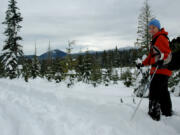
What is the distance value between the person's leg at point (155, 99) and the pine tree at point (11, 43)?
23639 millimetres

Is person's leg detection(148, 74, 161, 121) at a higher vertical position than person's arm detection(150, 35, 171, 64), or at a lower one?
lower

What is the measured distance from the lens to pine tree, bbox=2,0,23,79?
74.1ft

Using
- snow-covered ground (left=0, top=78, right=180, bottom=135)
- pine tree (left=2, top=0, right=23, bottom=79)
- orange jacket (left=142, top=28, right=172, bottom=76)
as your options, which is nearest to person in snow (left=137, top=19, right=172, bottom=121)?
orange jacket (left=142, top=28, right=172, bottom=76)

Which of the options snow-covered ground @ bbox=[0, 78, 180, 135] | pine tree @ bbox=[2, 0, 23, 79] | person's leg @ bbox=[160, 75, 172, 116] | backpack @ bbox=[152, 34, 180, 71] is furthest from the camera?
pine tree @ bbox=[2, 0, 23, 79]

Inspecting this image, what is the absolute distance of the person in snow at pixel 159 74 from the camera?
298 centimetres

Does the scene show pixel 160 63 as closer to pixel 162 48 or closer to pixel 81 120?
pixel 162 48

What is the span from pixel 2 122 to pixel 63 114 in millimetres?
1515

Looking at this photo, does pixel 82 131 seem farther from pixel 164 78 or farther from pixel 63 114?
pixel 164 78

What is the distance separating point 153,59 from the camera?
3324mm

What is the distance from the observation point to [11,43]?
22.9 m

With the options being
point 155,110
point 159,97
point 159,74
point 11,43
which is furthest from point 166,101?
point 11,43

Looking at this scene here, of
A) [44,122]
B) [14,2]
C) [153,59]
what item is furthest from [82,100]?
[14,2]

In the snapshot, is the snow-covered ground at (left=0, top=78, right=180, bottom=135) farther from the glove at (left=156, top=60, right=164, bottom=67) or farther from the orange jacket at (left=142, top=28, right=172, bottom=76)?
the glove at (left=156, top=60, right=164, bottom=67)

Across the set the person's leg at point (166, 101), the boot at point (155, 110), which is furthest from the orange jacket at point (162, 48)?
the boot at point (155, 110)
